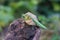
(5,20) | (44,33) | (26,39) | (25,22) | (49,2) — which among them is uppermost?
(49,2)

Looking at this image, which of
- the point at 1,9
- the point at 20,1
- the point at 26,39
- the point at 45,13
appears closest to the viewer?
the point at 26,39

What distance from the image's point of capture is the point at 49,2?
5219 mm

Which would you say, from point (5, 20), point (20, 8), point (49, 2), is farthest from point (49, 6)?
point (5, 20)

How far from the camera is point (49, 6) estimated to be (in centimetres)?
525

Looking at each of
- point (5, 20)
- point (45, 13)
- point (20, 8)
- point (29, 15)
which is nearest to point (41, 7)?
point (45, 13)

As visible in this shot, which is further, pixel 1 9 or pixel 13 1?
pixel 13 1

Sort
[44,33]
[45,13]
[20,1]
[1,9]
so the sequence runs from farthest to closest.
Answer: [45,13], [20,1], [1,9], [44,33]

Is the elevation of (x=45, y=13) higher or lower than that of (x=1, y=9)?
higher

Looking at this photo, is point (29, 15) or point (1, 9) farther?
point (1, 9)

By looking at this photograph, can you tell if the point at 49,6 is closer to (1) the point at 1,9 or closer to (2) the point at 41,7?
(2) the point at 41,7

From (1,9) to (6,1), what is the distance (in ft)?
2.51

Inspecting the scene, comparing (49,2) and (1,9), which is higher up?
(49,2)

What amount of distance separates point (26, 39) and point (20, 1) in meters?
3.13

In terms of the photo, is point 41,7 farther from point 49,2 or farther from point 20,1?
point 20,1
